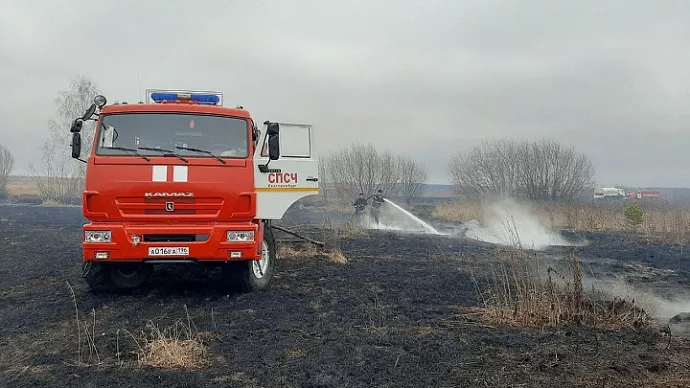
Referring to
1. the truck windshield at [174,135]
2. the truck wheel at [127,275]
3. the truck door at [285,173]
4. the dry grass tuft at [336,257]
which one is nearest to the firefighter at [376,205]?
the dry grass tuft at [336,257]

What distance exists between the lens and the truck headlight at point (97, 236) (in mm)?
6762

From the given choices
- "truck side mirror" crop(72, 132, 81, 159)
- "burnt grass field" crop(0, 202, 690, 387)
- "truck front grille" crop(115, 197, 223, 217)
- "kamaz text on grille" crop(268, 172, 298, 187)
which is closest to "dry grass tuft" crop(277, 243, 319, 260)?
"burnt grass field" crop(0, 202, 690, 387)

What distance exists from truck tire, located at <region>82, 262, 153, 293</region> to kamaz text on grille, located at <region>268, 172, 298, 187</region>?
84.8 inches

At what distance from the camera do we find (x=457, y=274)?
1002 cm

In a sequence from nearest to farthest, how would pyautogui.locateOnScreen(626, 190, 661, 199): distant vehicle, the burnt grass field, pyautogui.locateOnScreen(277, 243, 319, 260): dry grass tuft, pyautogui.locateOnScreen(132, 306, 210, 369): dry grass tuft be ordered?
1. the burnt grass field
2. pyautogui.locateOnScreen(132, 306, 210, 369): dry grass tuft
3. pyautogui.locateOnScreen(277, 243, 319, 260): dry grass tuft
4. pyautogui.locateOnScreen(626, 190, 661, 199): distant vehicle

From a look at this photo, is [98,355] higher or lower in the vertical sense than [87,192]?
lower

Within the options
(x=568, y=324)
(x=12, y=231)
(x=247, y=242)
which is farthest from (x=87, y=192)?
(x=12, y=231)

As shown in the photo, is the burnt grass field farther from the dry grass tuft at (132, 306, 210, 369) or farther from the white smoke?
the white smoke

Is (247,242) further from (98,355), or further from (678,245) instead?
(678,245)

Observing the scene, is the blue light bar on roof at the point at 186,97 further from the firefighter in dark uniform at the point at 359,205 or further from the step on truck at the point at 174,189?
the firefighter in dark uniform at the point at 359,205

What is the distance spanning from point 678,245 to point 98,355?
17.1 metres

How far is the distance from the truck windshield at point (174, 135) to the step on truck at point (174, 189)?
0.01m

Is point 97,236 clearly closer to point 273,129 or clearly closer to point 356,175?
point 273,129

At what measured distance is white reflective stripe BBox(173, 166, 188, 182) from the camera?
6.98 m
